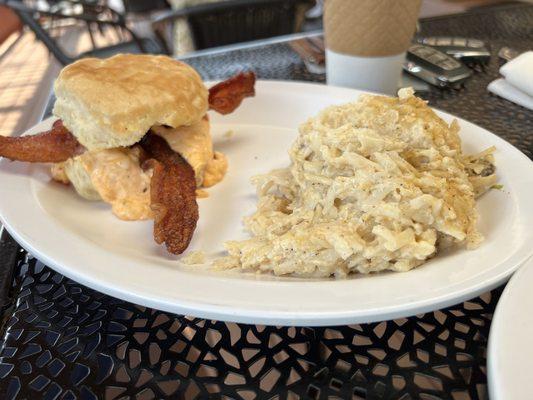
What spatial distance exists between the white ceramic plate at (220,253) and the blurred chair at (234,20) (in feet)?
4.88

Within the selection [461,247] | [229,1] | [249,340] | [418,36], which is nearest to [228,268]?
[249,340]

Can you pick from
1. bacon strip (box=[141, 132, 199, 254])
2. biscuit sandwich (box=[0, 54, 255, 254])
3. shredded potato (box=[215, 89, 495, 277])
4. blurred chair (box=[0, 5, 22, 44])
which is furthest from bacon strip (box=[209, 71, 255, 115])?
blurred chair (box=[0, 5, 22, 44])

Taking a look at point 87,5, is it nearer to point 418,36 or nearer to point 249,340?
point 418,36

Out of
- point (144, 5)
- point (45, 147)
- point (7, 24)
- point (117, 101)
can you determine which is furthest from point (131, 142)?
point (144, 5)

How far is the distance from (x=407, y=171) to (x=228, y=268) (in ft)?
1.25

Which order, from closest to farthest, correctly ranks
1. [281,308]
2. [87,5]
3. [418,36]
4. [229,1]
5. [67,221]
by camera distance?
[281,308] → [67,221] → [418,36] → [229,1] → [87,5]

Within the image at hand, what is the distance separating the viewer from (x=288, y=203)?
102 centimetres

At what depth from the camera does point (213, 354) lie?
2.31ft

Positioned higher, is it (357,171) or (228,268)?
(357,171)

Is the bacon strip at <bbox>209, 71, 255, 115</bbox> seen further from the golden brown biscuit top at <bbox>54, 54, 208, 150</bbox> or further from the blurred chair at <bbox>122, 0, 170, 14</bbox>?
the blurred chair at <bbox>122, 0, 170, 14</bbox>

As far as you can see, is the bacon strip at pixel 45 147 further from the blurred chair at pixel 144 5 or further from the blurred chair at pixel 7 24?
the blurred chair at pixel 144 5

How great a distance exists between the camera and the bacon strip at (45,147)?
1.03 metres

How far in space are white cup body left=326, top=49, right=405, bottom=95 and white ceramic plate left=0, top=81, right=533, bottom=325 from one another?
0.42 meters

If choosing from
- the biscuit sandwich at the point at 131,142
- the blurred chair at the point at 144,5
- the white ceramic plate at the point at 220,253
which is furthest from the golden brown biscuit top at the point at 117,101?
the blurred chair at the point at 144,5
